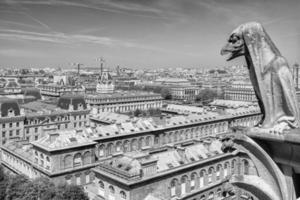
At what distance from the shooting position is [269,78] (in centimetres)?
707

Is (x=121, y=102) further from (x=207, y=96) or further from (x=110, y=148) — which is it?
(x=207, y=96)

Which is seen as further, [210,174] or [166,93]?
[166,93]

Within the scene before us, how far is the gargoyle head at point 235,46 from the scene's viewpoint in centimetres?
728

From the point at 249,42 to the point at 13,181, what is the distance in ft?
122

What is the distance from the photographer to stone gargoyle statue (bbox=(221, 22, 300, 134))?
22.8ft

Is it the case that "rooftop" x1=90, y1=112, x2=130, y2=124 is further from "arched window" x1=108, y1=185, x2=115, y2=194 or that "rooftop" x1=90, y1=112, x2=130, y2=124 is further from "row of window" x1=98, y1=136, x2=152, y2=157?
"arched window" x1=108, y1=185, x2=115, y2=194

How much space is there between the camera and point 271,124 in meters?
7.03

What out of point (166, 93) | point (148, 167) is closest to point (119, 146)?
point (148, 167)

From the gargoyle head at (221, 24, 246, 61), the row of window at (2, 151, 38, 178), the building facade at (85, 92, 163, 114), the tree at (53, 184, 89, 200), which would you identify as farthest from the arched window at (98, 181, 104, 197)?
the building facade at (85, 92, 163, 114)

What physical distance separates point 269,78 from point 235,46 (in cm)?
108

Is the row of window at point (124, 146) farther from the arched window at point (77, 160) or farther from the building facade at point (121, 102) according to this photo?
the building facade at point (121, 102)

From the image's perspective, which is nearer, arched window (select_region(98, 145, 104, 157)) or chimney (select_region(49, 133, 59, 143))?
chimney (select_region(49, 133, 59, 143))

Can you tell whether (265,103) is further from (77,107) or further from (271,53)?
(77,107)

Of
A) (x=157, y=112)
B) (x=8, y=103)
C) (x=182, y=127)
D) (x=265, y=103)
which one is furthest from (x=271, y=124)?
(x=157, y=112)
